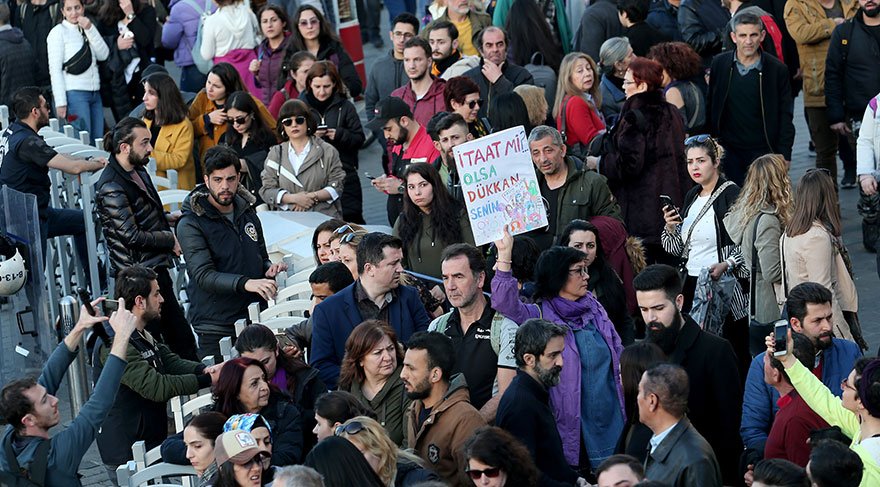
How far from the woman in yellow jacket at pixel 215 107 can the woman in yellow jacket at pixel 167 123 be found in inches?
8.1

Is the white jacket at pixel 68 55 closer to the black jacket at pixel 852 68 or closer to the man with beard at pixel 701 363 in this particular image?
the black jacket at pixel 852 68

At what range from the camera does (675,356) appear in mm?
7086

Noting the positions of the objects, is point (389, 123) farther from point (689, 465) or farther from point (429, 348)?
point (689, 465)

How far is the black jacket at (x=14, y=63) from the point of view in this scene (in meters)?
14.6

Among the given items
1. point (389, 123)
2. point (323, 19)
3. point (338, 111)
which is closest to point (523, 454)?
point (389, 123)

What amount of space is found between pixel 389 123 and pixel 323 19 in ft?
9.70

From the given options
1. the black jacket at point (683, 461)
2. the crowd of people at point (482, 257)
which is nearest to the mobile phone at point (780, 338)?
the crowd of people at point (482, 257)

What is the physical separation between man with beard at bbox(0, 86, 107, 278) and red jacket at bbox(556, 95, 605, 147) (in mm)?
3663

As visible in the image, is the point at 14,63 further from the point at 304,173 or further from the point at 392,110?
the point at 392,110

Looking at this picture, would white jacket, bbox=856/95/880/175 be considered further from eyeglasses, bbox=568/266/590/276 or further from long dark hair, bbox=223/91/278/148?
long dark hair, bbox=223/91/278/148

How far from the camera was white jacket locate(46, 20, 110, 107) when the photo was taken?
1427cm

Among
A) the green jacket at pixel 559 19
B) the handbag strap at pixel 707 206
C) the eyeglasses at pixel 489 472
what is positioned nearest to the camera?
the eyeglasses at pixel 489 472

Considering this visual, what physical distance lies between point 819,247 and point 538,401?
248cm

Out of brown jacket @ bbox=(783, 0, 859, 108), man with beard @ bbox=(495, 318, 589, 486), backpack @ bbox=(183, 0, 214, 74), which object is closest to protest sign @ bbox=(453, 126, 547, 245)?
man with beard @ bbox=(495, 318, 589, 486)
